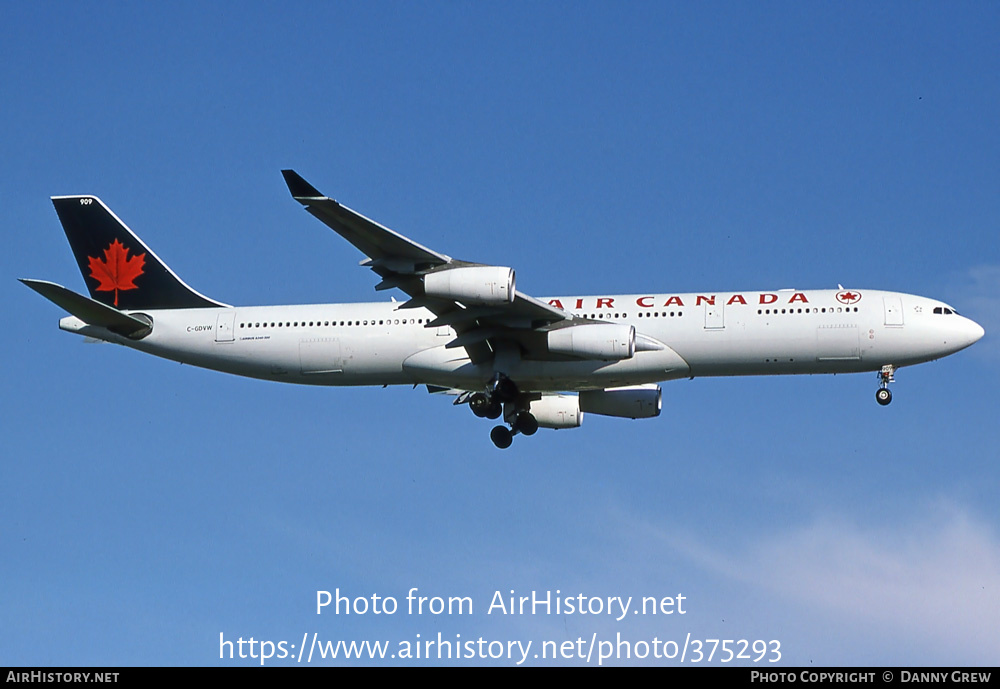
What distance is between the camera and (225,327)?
4247cm

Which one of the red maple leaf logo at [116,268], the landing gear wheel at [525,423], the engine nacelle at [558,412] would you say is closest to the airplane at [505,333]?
the landing gear wheel at [525,423]

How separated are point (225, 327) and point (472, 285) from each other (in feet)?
34.3

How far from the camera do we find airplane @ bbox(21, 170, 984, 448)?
124 ft

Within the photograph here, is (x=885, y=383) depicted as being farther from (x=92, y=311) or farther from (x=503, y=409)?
(x=92, y=311)

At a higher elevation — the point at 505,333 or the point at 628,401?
the point at 505,333

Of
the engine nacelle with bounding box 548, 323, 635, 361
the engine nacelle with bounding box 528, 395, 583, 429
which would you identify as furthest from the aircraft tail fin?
the engine nacelle with bounding box 548, 323, 635, 361

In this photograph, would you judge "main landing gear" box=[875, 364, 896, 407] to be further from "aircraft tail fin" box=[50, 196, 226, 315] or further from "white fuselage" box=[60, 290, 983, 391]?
"aircraft tail fin" box=[50, 196, 226, 315]

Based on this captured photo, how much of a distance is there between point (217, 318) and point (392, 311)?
6121 millimetres

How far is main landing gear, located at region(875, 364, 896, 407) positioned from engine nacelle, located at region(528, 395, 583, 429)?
36.7 ft

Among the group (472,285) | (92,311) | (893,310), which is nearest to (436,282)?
(472,285)
